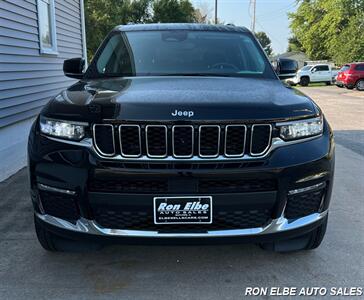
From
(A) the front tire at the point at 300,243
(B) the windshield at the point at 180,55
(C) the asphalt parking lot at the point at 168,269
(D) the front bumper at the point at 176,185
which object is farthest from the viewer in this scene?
(B) the windshield at the point at 180,55

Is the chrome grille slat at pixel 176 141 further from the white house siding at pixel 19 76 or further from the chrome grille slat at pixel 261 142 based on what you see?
the white house siding at pixel 19 76

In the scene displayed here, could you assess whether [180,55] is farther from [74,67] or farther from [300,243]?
[300,243]

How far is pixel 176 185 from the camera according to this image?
251 centimetres

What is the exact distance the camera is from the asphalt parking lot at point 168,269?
2.80 m

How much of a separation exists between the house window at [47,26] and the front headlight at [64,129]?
17.8 ft

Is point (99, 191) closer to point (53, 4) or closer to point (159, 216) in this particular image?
point (159, 216)

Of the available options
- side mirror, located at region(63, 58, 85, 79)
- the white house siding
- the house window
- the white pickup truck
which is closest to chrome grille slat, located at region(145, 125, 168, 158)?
side mirror, located at region(63, 58, 85, 79)

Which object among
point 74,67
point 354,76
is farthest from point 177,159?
point 354,76

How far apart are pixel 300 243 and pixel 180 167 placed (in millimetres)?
1140

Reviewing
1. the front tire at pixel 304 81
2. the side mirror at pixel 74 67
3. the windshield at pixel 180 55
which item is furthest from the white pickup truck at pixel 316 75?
the side mirror at pixel 74 67

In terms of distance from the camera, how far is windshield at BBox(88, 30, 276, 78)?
12.2ft

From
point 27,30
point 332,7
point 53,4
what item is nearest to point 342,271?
point 27,30

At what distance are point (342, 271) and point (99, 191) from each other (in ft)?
6.09

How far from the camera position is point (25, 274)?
9.93ft
